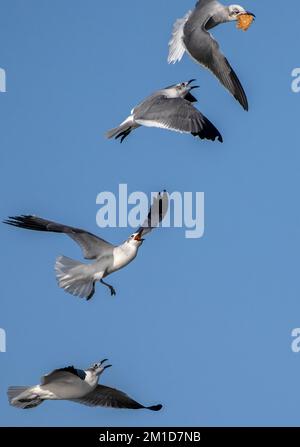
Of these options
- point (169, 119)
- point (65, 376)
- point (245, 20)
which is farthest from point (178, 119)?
point (65, 376)

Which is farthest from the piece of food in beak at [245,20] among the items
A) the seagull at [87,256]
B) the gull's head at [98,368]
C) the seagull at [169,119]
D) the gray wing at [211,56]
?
the gull's head at [98,368]

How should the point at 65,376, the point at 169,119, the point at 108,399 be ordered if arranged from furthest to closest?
the point at 108,399 → the point at 169,119 → the point at 65,376

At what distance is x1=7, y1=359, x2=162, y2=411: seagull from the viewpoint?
26.1ft

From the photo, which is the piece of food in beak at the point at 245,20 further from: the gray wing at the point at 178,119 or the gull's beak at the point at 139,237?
the gull's beak at the point at 139,237

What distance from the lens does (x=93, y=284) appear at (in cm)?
805

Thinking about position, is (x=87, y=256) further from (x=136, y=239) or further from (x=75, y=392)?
(x=75, y=392)

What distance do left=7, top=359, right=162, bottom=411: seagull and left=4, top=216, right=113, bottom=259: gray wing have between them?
732 millimetres

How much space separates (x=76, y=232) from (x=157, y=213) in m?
0.54

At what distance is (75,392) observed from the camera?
8234 millimetres

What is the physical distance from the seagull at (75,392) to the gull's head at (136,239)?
81cm

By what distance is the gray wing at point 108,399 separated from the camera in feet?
28.2

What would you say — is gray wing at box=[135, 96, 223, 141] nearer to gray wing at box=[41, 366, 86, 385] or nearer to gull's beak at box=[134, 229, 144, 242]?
gull's beak at box=[134, 229, 144, 242]
